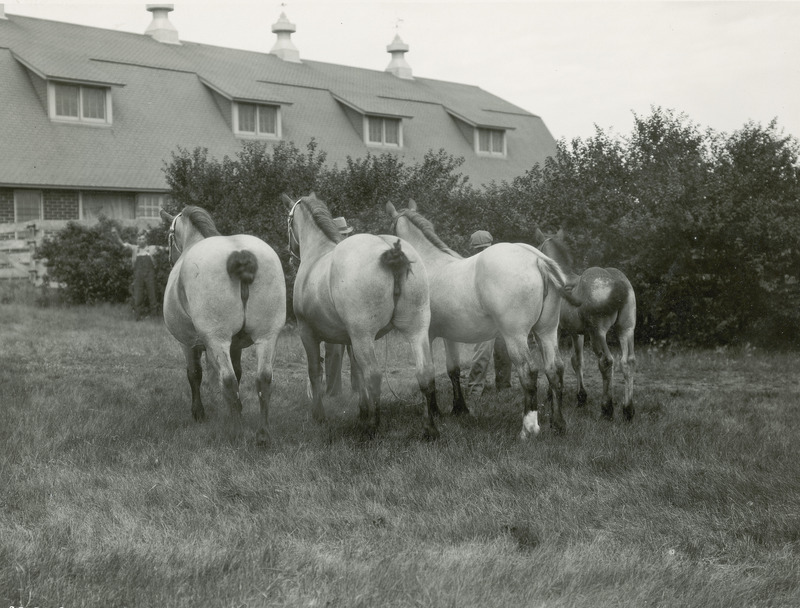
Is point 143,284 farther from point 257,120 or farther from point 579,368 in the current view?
point 257,120

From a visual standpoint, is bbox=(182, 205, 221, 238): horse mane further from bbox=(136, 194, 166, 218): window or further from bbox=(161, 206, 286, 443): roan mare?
bbox=(136, 194, 166, 218): window

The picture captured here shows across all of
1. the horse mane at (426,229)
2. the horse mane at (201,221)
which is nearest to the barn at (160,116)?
the horse mane at (201,221)

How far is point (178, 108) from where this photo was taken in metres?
30.7

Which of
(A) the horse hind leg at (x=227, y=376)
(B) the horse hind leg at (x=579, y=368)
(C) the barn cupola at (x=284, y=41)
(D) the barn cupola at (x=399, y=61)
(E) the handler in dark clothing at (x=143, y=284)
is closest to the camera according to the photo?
(A) the horse hind leg at (x=227, y=376)

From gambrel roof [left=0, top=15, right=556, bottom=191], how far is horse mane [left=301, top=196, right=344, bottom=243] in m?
16.4

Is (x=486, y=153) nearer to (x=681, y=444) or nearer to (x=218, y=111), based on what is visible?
(x=218, y=111)

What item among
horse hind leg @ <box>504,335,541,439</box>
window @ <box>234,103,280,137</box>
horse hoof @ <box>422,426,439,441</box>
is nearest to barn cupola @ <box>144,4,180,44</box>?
window @ <box>234,103,280,137</box>

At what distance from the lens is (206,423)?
859cm

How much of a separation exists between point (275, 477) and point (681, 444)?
3386mm

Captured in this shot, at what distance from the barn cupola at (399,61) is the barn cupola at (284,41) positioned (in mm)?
4800

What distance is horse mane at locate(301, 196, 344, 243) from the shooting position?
9055mm

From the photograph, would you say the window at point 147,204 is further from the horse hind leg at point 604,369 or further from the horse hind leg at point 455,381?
the horse hind leg at point 604,369

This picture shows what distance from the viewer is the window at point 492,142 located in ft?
127

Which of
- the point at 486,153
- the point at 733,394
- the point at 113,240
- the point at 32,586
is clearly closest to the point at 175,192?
the point at 113,240
